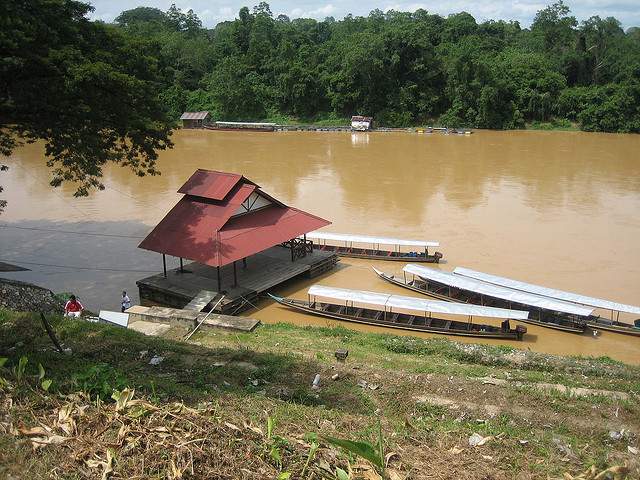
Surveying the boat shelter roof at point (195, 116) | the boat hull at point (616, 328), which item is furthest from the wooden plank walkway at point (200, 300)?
the boat shelter roof at point (195, 116)

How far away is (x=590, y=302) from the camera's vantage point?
1565 cm

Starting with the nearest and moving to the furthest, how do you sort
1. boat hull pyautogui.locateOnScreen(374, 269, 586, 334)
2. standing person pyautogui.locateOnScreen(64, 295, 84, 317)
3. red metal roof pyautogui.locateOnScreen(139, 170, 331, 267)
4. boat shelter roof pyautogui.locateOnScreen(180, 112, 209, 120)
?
Result: standing person pyautogui.locateOnScreen(64, 295, 84, 317) → boat hull pyautogui.locateOnScreen(374, 269, 586, 334) → red metal roof pyautogui.locateOnScreen(139, 170, 331, 267) → boat shelter roof pyautogui.locateOnScreen(180, 112, 209, 120)

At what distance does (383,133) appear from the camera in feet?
184

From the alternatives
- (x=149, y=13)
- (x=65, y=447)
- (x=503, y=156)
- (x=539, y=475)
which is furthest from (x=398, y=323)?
(x=149, y=13)

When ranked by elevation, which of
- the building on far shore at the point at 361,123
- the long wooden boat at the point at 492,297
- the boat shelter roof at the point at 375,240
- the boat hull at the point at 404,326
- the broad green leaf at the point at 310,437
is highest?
the building on far shore at the point at 361,123

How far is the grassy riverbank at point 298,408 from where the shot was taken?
4969mm

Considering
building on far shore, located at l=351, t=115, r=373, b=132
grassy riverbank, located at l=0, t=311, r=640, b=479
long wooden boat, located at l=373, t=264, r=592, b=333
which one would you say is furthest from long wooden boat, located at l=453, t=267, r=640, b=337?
building on far shore, located at l=351, t=115, r=373, b=132

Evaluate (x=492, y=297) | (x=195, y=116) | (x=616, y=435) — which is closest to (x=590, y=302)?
(x=492, y=297)

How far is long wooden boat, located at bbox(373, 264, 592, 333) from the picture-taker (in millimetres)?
15242

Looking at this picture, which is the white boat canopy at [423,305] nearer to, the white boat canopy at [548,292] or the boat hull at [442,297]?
the boat hull at [442,297]

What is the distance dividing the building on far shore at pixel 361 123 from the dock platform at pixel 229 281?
128ft

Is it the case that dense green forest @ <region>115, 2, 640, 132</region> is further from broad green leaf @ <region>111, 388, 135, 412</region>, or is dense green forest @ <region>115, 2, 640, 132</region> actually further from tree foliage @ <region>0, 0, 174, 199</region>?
broad green leaf @ <region>111, 388, 135, 412</region>

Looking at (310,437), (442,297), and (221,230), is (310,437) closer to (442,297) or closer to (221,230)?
(221,230)

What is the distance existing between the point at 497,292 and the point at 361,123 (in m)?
43.1
